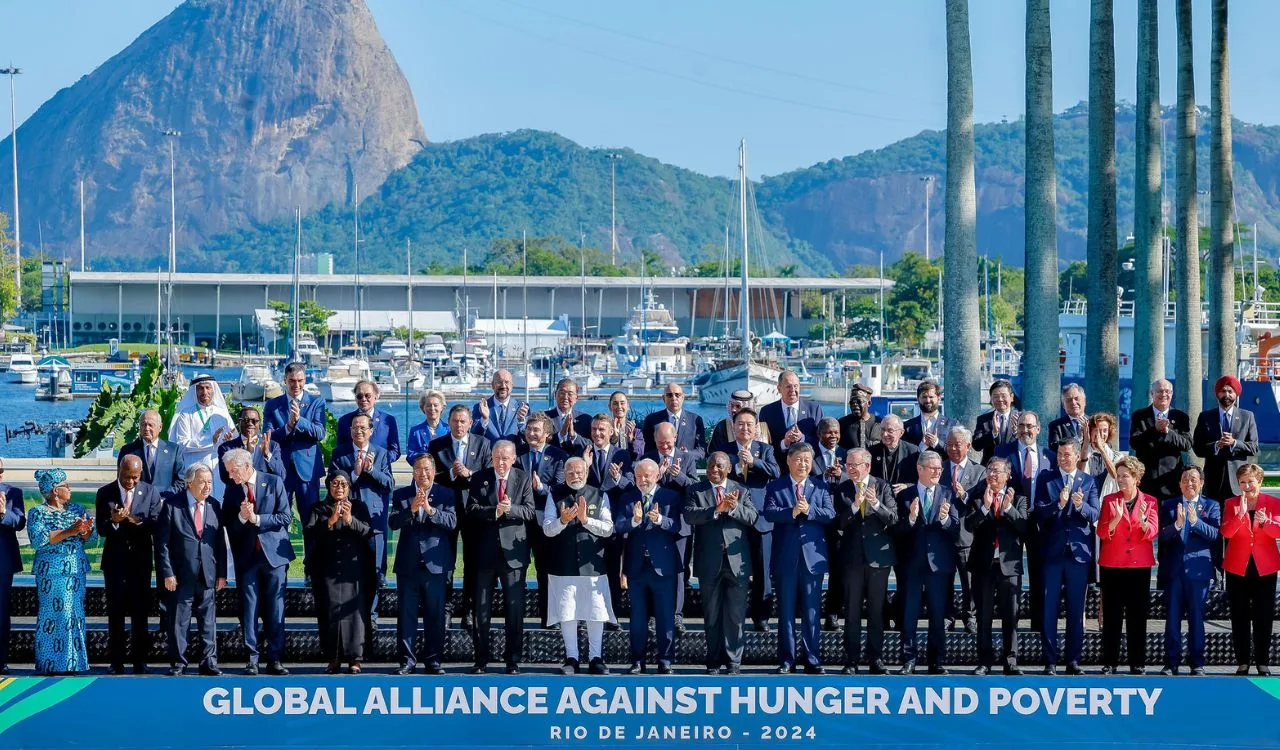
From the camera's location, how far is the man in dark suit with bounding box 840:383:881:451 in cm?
1309

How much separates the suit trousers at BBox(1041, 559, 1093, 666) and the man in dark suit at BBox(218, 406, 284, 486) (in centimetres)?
574

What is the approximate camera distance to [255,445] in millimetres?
12500

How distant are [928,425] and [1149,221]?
962 centimetres

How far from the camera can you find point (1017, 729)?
1092 centimetres

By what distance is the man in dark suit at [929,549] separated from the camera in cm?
1184

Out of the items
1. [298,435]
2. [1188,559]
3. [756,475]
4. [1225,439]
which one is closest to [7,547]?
[298,435]

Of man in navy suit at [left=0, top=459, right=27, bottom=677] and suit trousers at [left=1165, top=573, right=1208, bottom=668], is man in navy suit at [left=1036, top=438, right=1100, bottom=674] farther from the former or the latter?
man in navy suit at [left=0, top=459, right=27, bottom=677]

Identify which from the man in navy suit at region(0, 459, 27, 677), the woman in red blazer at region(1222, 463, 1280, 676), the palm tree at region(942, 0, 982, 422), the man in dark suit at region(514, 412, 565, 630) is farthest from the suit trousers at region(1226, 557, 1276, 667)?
the man in navy suit at region(0, 459, 27, 677)

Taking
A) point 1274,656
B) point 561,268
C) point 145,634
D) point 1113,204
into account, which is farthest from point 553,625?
point 561,268

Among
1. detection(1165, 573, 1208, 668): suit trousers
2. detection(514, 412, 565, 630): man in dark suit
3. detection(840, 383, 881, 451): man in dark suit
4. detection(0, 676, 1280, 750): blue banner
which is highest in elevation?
detection(840, 383, 881, 451): man in dark suit

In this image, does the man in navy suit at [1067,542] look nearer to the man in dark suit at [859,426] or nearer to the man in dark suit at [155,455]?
the man in dark suit at [859,426]

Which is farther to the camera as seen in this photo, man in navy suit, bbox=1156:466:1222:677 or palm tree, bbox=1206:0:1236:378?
palm tree, bbox=1206:0:1236:378

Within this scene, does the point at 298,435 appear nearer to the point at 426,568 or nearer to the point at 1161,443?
the point at 426,568

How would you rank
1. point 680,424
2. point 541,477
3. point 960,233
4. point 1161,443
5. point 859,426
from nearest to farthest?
point 541,477 → point 680,424 → point 859,426 → point 1161,443 → point 960,233
